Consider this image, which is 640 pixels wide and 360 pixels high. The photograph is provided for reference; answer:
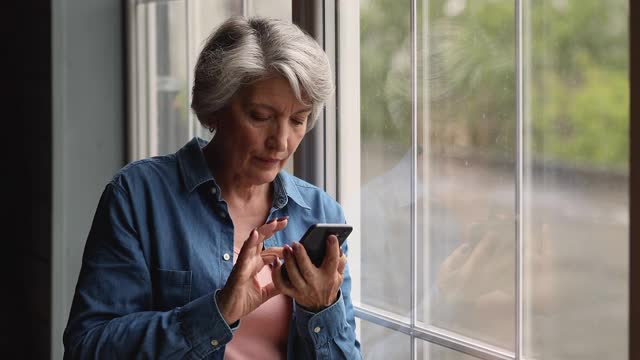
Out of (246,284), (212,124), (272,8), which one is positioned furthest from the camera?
(272,8)

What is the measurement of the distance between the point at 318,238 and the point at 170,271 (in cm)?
31

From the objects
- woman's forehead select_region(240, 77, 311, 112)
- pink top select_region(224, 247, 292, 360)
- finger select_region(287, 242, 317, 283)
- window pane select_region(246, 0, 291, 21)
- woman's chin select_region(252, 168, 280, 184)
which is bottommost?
pink top select_region(224, 247, 292, 360)

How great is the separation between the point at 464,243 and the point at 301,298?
45cm

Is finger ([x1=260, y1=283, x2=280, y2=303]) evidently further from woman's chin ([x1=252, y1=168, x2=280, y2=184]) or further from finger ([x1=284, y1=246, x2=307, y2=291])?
woman's chin ([x1=252, y1=168, x2=280, y2=184])

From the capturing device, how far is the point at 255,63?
1.50 m

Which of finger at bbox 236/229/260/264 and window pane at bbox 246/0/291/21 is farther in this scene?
window pane at bbox 246/0/291/21

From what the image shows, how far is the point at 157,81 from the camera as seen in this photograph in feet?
11.2

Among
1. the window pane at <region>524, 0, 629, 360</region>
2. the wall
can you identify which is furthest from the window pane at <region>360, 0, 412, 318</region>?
the wall

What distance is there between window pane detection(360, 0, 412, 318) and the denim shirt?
0.30 metres

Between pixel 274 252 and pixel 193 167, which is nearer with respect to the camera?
pixel 274 252

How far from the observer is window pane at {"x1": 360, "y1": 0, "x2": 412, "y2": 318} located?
6.25ft
